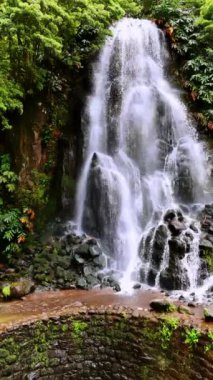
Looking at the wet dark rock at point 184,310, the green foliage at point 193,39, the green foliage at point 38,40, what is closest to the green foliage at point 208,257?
the wet dark rock at point 184,310

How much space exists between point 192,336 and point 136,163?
5.75 meters

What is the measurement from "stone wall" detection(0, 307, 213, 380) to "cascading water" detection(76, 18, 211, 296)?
2321mm

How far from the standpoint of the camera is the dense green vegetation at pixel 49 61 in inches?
324

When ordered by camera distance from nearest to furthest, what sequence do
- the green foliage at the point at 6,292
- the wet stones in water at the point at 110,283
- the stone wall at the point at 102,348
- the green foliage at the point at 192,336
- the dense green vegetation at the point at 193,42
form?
the green foliage at the point at 192,336
the stone wall at the point at 102,348
the green foliage at the point at 6,292
the wet stones in water at the point at 110,283
the dense green vegetation at the point at 193,42

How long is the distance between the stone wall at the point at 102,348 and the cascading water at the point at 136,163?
232 centimetres

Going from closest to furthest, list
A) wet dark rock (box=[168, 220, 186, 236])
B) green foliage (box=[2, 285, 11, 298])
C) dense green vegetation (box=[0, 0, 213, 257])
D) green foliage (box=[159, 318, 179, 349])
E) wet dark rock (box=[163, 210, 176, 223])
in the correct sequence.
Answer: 1. green foliage (box=[159, 318, 179, 349])
2. green foliage (box=[2, 285, 11, 298])
3. dense green vegetation (box=[0, 0, 213, 257])
4. wet dark rock (box=[168, 220, 186, 236])
5. wet dark rock (box=[163, 210, 176, 223])

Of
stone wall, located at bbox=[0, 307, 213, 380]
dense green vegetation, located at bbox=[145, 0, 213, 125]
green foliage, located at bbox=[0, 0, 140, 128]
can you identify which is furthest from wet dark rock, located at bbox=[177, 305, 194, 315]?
dense green vegetation, located at bbox=[145, 0, 213, 125]

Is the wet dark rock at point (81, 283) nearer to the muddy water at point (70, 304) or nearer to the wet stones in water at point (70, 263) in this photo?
the wet stones in water at point (70, 263)

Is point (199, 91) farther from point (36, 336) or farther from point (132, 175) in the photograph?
point (36, 336)

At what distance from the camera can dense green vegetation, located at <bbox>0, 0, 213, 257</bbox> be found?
27.0 feet

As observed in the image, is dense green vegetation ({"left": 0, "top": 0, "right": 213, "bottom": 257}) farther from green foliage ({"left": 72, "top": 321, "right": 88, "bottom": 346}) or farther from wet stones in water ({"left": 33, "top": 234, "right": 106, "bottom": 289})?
green foliage ({"left": 72, "top": 321, "right": 88, "bottom": 346})

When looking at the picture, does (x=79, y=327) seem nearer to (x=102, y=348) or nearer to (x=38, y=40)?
(x=102, y=348)

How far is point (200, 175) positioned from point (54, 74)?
4.90 metres

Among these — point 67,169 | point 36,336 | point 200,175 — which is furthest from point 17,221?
point 200,175
